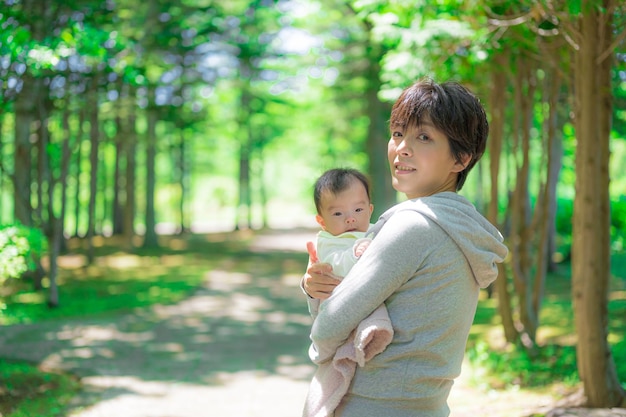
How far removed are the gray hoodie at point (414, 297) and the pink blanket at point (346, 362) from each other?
0.02m

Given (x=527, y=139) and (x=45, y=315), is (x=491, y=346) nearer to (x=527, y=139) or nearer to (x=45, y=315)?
(x=527, y=139)

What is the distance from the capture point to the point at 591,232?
5516 millimetres

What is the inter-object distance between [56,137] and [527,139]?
16502 mm

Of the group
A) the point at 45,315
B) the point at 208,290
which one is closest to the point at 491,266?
the point at 45,315

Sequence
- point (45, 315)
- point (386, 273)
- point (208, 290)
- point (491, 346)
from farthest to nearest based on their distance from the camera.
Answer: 1. point (208, 290)
2. point (45, 315)
3. point (491, 346)
4. point (386, 273)

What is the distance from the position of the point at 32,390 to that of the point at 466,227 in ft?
20.9

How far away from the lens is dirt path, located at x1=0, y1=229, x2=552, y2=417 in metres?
6.62

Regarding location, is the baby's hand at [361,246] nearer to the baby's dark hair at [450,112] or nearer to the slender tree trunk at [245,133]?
the baby's dark hair at [450,112]

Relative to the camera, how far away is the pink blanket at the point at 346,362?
1.83m

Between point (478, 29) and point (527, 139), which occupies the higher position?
point (478, 29)

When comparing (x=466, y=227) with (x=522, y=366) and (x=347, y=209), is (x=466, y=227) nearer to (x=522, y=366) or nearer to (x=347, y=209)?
(x=347, y=209)

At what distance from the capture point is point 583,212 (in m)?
5.52

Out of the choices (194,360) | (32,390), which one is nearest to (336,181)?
(32,390)

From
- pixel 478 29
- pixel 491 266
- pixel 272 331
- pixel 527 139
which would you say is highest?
pixel 478 29
